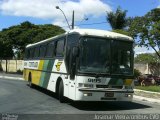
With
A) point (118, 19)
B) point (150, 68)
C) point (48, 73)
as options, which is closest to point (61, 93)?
point (48, 73)

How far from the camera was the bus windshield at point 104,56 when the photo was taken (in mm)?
15617

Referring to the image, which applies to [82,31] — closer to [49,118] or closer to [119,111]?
[119,111]

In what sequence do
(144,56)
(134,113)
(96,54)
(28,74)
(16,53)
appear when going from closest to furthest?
(134,113) → (96,54) → (28,74) → (144,56) → (16,53)

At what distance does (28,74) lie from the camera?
28266 millimetres

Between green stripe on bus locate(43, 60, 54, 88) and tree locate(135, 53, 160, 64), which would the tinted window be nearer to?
green stripe on bus locate(43, 60, 54, 88)

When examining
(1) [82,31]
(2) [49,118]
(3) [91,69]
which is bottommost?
(2) [49,118]

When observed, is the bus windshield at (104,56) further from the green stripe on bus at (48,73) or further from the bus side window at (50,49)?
the bus side window at (50,49)

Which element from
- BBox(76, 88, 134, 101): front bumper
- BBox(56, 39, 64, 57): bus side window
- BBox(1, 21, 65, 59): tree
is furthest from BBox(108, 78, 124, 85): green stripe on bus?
BBox(1, 21, 65, 59): tree

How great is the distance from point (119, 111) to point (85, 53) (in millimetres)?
2526

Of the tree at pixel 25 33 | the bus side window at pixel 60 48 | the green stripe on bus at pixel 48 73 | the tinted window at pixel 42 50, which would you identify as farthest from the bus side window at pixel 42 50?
the tree at pixel 25 33

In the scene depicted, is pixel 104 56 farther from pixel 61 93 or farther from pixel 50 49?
pixel 50 49

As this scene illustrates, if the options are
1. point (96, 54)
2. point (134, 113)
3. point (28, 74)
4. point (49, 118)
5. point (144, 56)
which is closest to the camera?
point (49, 118)

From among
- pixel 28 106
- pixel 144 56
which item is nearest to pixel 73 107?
pixel 28 106

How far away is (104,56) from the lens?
624 inches
